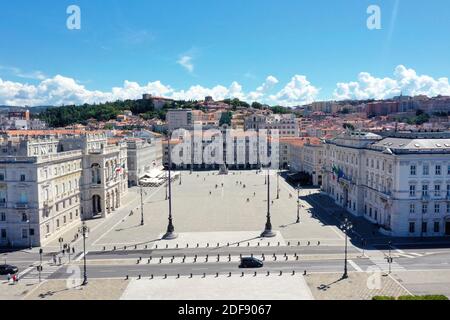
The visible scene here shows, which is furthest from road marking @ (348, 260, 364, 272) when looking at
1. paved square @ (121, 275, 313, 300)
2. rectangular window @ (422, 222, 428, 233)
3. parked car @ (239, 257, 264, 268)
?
rectangular window @ (422, 222, 428, 233)

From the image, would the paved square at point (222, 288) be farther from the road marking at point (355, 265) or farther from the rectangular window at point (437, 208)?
the rectangular window at point (437, 208)

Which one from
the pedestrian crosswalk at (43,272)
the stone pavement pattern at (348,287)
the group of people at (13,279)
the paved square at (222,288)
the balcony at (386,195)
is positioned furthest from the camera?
the balcony at (386,195)

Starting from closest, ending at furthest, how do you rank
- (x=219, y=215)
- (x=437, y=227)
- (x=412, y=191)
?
Result: (x=412, y=191)
(x=437, y=227)
(x=219, y=215)

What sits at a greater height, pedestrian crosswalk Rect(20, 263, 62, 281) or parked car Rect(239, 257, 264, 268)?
parked car Rect(239, 257, 264, 268)

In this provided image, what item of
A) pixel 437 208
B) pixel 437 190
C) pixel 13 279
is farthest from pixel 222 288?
pixel 437 190

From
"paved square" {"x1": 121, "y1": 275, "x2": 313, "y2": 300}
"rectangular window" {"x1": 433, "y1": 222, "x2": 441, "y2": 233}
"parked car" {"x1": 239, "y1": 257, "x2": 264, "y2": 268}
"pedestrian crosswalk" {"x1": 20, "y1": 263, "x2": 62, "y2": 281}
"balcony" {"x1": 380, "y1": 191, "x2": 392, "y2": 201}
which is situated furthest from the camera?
"balcony" {"x1": 380, "y1": 191, "x2": 392, "y2": 201}

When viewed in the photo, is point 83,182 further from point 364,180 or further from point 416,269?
point 416,269

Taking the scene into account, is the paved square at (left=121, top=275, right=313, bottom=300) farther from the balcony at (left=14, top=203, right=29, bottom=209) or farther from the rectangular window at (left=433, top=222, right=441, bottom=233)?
the rectangular window at (left=433, top=222, right=441, bottom=233)

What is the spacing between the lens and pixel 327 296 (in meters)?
34.7

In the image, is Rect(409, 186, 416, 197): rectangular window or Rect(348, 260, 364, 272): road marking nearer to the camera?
Rect(348, 260, 364, 272): road marking

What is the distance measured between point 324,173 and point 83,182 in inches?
1962

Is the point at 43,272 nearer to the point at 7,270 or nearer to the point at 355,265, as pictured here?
the point at 7,270

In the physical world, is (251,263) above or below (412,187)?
below

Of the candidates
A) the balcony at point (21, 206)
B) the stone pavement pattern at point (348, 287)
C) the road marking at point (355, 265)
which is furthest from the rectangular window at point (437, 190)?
the balcony at point (21, 206)
